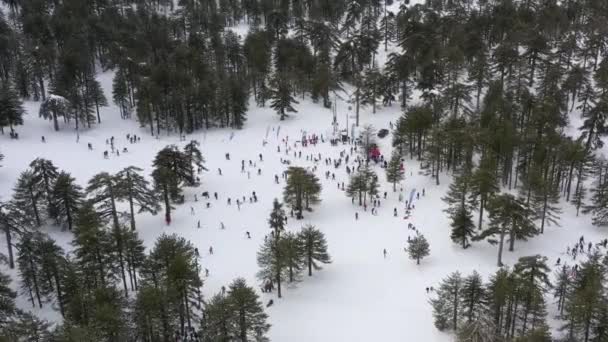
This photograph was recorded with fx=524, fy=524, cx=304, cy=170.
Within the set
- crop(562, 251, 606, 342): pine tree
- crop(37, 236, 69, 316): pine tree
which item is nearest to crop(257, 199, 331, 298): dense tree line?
crop(37, 236, 69, 316): pine tree

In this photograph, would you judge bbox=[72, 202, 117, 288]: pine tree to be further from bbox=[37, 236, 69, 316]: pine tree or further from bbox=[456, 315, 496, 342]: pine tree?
bbox=[456, 315, 496, 342]: pine tree

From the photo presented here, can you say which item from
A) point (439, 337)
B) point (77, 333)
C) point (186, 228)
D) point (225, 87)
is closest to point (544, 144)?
point (439, 337)

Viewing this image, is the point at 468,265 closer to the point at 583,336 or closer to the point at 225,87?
the point at 583,336

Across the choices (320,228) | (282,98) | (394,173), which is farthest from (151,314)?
(282,98)

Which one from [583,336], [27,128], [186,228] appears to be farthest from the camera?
[27,128]

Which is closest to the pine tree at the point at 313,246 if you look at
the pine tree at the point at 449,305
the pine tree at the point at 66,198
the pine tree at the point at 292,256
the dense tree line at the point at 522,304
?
the pine tree at the point at 292,256
